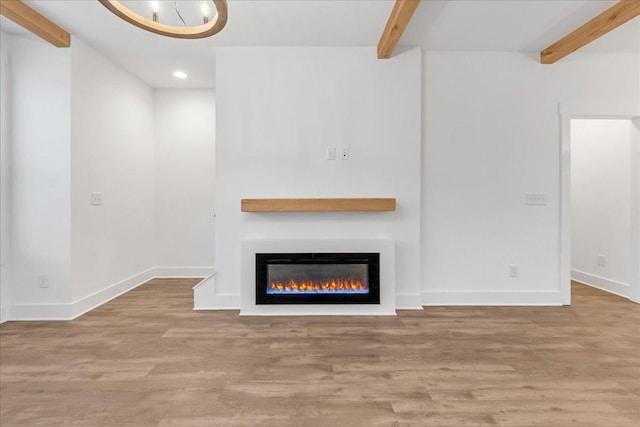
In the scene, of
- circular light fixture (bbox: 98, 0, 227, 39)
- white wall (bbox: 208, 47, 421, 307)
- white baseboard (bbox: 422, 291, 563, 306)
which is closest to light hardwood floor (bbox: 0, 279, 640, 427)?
white baseboard (bbox: 422, 291, 563, 306)

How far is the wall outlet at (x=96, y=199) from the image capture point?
3.09 metres

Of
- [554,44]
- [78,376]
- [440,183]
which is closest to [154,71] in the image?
[78,376]

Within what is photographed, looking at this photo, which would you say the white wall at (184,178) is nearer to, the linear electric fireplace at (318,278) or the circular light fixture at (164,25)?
the linear electric fireplace at (318,278)

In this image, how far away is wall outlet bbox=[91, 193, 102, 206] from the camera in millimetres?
3087

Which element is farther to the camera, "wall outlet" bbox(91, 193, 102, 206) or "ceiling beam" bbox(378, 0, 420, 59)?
"wall outlet" bbox(91, 193, 102, 206)

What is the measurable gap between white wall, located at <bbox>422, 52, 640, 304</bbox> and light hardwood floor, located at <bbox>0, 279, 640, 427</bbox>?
14.2 inches

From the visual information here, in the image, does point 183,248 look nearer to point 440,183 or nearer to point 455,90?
point 440,183

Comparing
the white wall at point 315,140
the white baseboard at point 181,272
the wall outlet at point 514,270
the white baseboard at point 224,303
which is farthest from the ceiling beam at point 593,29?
the white baseboard at point 181,272

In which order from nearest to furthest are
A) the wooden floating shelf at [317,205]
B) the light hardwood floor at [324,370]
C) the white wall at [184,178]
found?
the light hardwood floor at [324,370] → the wooden floating shelf at [317,205] → the white wall at [184,178]

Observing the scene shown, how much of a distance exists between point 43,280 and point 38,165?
1.00 metres

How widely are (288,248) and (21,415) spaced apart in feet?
6.39

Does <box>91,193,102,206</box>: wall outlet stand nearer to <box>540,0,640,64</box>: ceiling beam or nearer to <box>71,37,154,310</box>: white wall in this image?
<box>71,37,154,310</box>: white wall

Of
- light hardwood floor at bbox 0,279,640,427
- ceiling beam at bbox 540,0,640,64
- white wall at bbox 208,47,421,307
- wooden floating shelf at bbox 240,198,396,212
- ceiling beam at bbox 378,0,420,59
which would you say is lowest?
light hardwood floor at bbox 0,279,640,427

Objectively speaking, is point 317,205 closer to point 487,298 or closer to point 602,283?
point 487,298
